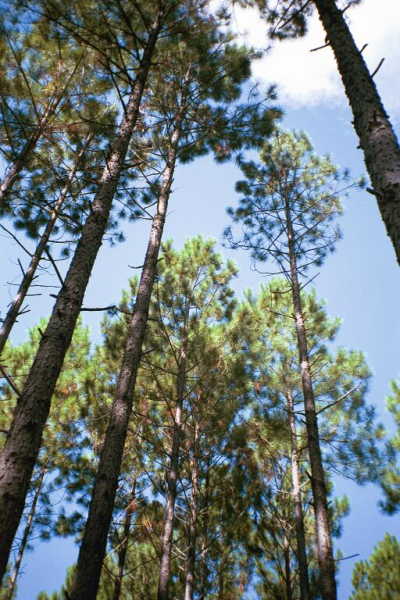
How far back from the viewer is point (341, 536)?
7.86 m

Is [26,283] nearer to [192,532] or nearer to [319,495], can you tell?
[192,532]

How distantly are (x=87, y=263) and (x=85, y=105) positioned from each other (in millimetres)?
4544

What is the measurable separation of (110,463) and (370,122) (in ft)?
10.7

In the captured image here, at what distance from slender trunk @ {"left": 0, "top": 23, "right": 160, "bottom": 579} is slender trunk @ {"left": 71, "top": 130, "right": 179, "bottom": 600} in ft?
2.72

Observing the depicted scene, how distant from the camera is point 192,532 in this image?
5.49m

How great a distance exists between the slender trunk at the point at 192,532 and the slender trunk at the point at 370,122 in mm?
5225

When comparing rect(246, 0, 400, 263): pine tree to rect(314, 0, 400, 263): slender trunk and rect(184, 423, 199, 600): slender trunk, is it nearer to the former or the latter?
rect(314, 0, 400, 263): slender trunk

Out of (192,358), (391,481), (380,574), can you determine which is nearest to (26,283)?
(192,358)

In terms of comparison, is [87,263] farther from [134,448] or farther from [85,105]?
[134,448]

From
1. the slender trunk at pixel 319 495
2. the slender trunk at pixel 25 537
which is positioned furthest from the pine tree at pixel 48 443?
the slender trunk at pixel 319 495

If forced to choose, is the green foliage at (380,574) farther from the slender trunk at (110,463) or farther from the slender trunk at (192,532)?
the slender trunk at (110,463)

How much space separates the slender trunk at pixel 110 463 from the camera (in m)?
2.63

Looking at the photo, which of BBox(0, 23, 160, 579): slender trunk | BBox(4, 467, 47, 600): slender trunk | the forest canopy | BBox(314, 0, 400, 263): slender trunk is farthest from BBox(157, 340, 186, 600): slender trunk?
BBox(314, 0, 400, 263): slender trunk

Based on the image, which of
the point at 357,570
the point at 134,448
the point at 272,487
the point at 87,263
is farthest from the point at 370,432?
the point at 87,263
